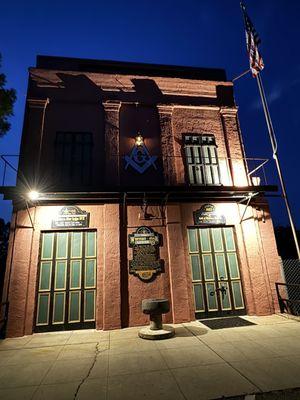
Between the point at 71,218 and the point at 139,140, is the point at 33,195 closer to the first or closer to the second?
the point at 71,218

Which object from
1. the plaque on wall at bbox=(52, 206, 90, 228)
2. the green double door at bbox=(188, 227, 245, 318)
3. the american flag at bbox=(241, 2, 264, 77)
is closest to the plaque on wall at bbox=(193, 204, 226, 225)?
the green double door at bbox=(188, 227, 245, 318)

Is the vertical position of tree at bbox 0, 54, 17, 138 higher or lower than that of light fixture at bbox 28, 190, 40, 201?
higher

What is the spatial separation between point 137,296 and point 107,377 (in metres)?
3.73

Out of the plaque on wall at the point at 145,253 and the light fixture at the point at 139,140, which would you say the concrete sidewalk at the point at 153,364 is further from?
the light fixture at the point at 139,140

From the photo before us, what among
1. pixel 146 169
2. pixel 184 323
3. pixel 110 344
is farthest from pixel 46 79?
pixel 184 323

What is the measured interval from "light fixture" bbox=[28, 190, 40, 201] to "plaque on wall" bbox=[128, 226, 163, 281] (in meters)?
3.46

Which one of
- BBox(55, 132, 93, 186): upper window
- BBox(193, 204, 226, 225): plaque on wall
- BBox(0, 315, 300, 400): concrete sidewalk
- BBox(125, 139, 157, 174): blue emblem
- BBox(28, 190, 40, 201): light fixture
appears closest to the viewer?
BBox(0, 315, 300, 400): concrete sidewalk

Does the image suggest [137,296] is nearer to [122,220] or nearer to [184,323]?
[184,323]

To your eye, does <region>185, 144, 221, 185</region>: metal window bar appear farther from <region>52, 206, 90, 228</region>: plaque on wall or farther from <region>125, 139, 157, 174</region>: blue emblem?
<region>52, 206, 90, 228</region>: plaque on wall

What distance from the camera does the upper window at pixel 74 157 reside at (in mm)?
9367

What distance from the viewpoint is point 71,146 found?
9.71 m

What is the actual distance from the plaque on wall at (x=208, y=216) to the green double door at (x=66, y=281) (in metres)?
4.01

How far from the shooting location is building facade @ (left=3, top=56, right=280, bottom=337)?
26.4 ft

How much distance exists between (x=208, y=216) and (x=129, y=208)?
10.2ft
